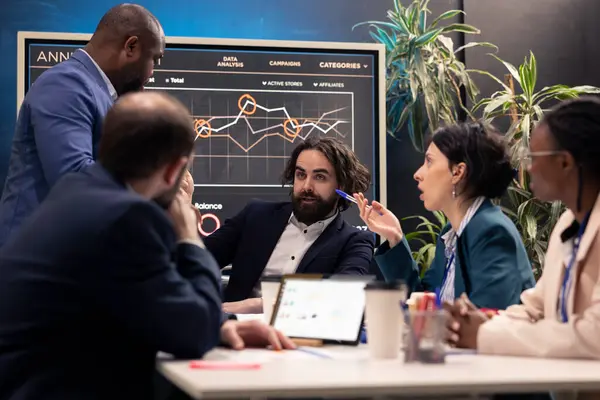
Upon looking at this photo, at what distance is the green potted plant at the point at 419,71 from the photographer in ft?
17.1

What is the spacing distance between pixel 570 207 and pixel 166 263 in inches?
39.0

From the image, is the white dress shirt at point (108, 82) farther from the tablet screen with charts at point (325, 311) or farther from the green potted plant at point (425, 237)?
the green potted plant at point (425, 237)

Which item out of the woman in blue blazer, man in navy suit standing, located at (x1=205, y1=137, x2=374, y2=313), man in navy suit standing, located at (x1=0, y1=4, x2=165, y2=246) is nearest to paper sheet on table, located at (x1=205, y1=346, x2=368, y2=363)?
the woman in blue blazer

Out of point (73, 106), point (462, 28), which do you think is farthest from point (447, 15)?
point (73, 106)

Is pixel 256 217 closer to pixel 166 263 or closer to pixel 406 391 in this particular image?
pixel 166 263

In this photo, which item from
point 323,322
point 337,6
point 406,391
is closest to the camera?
point 406,391

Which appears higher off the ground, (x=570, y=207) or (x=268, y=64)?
(x=268, y=64)

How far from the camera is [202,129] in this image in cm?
500

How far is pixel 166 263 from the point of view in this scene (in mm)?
1581

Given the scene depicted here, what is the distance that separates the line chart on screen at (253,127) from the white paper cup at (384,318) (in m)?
3.34

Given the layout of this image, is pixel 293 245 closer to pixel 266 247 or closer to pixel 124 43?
pixel 266 247

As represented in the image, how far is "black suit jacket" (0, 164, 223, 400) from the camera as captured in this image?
1.53m

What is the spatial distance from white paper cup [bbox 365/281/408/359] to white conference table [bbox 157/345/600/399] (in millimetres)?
34

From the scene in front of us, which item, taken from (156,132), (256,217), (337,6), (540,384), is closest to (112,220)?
(156,132)
